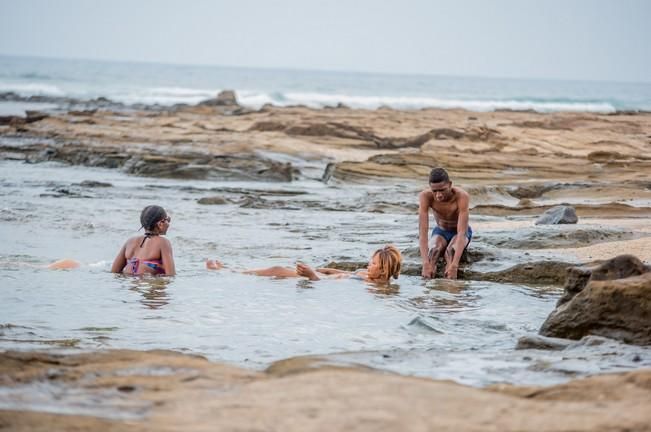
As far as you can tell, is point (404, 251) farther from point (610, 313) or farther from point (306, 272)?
point (610, 313)

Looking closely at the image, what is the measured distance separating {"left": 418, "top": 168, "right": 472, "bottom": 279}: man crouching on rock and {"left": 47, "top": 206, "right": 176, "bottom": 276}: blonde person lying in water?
2630 millimetres

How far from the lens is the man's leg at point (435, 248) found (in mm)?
10195

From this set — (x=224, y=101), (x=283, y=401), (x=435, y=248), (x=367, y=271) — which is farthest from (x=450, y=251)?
(x=224, y=101)

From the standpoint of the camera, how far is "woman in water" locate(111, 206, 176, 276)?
9828 mm

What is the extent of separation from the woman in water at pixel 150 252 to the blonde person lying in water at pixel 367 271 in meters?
0.88

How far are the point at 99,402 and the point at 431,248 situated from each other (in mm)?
6543

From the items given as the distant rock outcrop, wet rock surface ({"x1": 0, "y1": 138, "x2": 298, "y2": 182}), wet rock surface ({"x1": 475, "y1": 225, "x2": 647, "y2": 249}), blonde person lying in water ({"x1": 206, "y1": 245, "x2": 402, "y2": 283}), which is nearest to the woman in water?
blonde person lying in water ({"x1": 206, "y1": 245, "x2": 402, "y2": 283})

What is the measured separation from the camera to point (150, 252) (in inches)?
391

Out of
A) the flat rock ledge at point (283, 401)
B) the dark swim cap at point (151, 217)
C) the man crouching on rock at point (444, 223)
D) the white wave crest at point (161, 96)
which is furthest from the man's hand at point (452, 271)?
the white wave crest at point (161, 96)

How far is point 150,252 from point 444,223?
10.4ft

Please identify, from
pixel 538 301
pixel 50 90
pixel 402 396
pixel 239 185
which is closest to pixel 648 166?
pixel 239 185

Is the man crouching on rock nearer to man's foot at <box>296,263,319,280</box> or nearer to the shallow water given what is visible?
the shallow water

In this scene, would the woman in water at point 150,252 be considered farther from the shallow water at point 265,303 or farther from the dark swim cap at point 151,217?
the shallow water at point 265,303

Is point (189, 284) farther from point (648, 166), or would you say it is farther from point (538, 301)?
point (648, 166)
